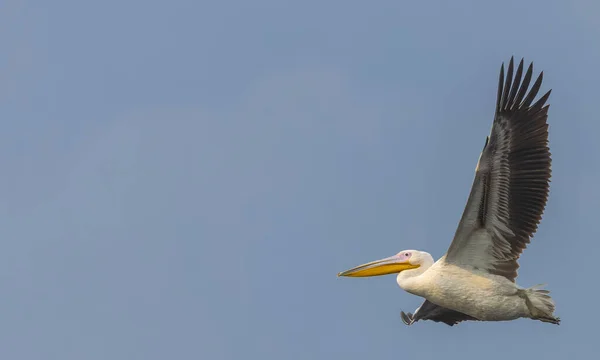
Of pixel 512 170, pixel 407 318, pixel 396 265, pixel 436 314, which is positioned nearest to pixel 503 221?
pixel 512 170

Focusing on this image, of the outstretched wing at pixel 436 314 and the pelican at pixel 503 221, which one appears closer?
the pelican at pixel 503 221

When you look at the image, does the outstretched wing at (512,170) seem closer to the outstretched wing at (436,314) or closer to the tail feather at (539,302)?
the tail feather at (539,302)

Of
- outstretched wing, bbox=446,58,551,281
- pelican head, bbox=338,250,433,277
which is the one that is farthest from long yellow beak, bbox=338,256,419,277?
outstretched wing, bbox=446,58,551,281

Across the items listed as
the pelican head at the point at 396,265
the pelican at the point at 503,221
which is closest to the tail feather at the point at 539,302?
the pelican at the point at 503,221

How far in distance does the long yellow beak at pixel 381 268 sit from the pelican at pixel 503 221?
0.90 meters

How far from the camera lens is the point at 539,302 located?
811 inches

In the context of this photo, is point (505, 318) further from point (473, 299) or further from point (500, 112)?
point (500, 112)

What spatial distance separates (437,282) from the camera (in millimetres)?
20922

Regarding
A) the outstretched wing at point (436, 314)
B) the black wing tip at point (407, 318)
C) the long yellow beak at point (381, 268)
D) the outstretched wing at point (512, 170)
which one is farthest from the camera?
the black wing tip at point (407, 318)

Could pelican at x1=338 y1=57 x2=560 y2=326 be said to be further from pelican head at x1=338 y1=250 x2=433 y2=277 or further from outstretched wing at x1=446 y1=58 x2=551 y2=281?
pelican head at x1=338 y1=250 x2=433 y2=277

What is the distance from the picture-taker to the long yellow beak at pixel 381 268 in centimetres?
2214

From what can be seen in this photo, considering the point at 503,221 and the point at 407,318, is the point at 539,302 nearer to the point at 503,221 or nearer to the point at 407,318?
the point at 503,221

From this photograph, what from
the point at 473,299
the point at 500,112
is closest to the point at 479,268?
the point at 473,299

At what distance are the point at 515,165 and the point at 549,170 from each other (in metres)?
0.49
